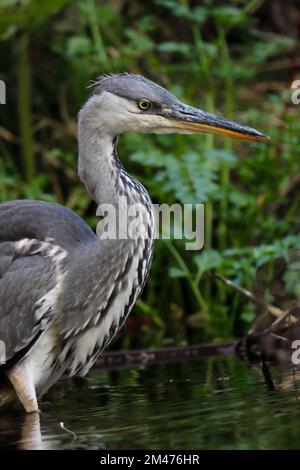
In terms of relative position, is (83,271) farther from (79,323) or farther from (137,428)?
(137,428)

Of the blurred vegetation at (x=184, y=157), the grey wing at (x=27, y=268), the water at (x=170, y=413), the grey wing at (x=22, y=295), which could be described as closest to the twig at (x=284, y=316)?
the water at (x=170, y=413)

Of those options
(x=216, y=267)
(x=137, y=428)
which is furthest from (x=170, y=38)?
(x=137, y=428)

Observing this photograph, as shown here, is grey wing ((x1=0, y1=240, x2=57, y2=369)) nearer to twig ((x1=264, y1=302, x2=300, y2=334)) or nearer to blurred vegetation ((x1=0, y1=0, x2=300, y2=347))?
twig ((x1=264, y1=302, x2=300, y2=334))

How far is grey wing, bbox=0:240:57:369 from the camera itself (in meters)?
4.61

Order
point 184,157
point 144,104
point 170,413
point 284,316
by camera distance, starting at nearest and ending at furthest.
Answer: point 170,413 < point 144,104 < point 284,316 < point 184,157

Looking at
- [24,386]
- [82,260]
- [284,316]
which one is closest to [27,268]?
[82,260]

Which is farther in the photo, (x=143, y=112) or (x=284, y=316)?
(x=284, y=316)

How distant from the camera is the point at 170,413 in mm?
4074

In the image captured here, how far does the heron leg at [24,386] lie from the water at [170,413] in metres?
0.07

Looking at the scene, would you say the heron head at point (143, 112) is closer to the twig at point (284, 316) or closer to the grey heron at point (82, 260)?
the grey heron at point (82, 260)

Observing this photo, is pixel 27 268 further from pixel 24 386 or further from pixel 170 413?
pixel 170 413

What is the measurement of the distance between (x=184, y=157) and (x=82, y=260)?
2250 mm

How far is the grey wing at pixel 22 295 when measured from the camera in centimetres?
461
